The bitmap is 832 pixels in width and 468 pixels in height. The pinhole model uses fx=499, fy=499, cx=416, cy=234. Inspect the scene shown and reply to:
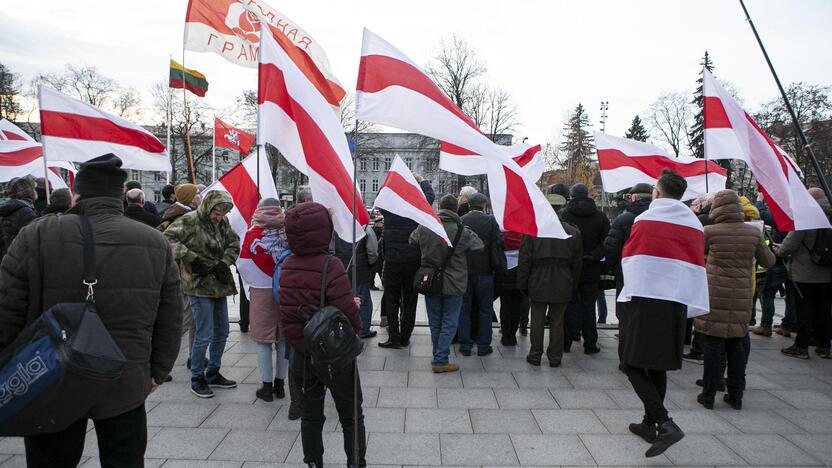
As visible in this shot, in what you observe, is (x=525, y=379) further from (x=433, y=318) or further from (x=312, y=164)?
(x=312, y=164)

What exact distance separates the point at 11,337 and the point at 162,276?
619mm

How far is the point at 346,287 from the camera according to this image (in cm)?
314

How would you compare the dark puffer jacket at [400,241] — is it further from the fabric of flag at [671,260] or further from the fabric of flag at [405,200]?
the fabric of flag at [671,260]

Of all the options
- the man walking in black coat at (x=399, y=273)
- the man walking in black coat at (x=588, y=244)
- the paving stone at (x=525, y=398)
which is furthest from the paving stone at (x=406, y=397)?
the man walking in black coat at (x=588, y=244)

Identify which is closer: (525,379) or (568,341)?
(525,379)

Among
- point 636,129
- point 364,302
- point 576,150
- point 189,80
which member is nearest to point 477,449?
point 364,302

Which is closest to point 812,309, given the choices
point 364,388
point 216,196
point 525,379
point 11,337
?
point 525,379

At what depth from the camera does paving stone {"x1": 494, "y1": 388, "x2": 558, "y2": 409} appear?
452cm

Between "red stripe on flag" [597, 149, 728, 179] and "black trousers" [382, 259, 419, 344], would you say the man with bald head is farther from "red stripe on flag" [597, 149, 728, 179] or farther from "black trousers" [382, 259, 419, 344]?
Result: "red stripe on flag" [597, 149, 728, 179]

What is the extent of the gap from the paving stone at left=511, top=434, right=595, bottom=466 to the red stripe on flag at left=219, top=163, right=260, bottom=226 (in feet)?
11.4

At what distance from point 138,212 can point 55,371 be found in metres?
3.31

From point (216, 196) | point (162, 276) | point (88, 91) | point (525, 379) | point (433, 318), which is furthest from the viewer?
point (88, 91)

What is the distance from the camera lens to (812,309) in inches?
241

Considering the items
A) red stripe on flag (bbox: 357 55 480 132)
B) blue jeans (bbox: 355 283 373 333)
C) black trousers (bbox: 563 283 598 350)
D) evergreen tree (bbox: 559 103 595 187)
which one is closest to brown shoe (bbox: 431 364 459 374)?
blue jeans (bbox: 355 283 373 333)
